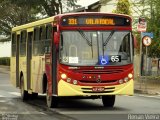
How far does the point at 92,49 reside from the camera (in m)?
16.8

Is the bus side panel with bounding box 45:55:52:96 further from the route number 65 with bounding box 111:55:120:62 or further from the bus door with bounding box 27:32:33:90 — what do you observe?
the bus door with bounding box 27:32:33:90

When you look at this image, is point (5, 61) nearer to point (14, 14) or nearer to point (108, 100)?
point (14, 14)

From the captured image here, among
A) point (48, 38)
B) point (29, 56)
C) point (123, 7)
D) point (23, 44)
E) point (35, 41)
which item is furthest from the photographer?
point (123, 7)

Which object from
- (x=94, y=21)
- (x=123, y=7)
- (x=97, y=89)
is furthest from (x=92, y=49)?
(x=123, y=7)

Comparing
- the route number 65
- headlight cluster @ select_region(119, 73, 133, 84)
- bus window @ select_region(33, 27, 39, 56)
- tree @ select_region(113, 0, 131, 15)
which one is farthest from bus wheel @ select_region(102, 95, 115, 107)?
tree @ select_region(113, 0, 131, 15)

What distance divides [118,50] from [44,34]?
8.82ft

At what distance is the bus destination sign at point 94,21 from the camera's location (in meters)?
16.9

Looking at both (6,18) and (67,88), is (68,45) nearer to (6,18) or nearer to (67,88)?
(67,88)

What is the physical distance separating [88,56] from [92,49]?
252mm

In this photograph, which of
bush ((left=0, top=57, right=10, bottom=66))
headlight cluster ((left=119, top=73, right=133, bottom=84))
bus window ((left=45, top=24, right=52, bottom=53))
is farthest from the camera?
bush ((left=0, top=57, right=10, bottom=66))

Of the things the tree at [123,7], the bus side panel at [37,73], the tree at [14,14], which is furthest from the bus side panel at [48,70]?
the tree at [14,14]

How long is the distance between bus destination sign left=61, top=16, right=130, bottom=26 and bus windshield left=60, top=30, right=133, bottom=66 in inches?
10.5

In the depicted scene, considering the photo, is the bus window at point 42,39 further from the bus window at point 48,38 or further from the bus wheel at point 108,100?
the bus wheel at point 108,100

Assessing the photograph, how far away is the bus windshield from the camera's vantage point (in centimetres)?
1666
